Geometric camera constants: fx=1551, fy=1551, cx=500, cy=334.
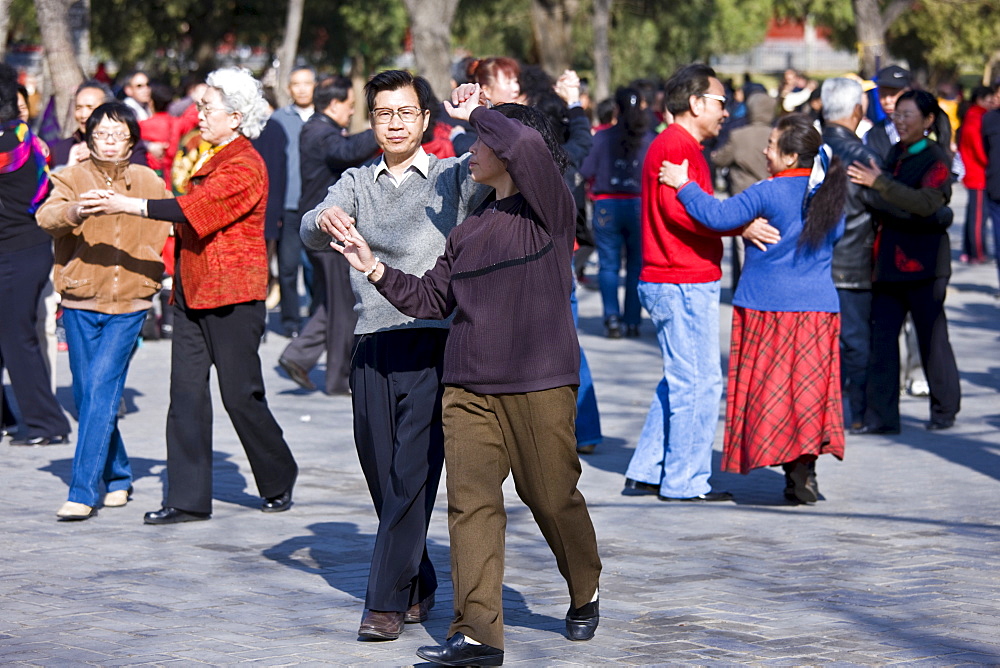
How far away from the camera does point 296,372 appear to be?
11141 mm

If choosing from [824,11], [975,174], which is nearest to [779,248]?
[975,174]

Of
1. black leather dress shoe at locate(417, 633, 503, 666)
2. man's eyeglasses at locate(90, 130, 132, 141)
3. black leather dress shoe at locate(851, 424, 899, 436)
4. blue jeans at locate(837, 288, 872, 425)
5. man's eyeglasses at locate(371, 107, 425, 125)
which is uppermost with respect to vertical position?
man's eyeglasses at locate(371, 107, 425, 125)

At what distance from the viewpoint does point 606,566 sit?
643 cm

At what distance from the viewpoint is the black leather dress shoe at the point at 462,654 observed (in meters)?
4.88

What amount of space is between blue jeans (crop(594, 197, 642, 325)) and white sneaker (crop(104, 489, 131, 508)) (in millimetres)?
6903

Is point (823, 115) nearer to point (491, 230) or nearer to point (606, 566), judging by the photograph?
point (606, 566)

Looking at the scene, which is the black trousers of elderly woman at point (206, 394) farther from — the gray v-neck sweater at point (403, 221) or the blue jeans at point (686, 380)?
the blue jeans at point (686, 380)

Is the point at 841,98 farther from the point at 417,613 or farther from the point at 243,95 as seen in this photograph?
the point at 417,613

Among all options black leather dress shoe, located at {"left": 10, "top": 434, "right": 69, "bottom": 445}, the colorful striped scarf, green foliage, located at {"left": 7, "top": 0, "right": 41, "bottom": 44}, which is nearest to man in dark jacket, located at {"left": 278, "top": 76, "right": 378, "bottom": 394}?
black leather dress shoe, located at {"left": 10, "top": 434, "right": 69, "bottom": 445}

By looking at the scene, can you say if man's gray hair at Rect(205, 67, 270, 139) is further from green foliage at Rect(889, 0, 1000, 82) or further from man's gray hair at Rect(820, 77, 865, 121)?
green foliage at Rect(889, 0, 1000, 82)

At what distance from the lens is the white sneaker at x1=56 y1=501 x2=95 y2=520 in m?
7.29

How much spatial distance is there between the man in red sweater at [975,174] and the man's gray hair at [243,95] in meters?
11.9

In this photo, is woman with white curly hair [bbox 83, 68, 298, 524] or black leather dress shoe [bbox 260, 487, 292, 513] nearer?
woman with white curly hair [bbox 83, 68, 298, 524]

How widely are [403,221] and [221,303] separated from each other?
72.8 inches
